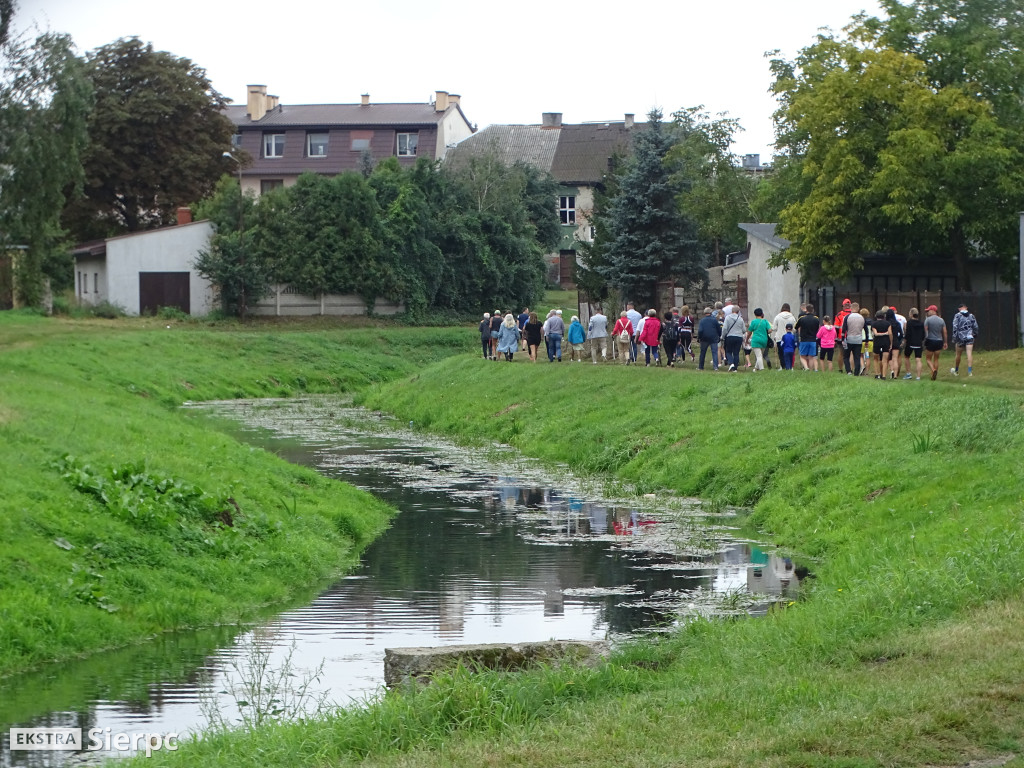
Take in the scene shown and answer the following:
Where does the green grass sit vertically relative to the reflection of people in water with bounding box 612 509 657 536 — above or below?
above

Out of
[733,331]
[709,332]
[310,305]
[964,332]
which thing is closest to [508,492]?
[733,331]

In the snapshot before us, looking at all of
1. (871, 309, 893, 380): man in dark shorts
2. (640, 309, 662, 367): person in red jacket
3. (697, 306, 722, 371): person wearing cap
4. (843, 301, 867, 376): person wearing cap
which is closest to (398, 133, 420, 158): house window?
(640, 309, 662, 367): person in red jacket

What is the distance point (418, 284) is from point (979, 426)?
45923 mm

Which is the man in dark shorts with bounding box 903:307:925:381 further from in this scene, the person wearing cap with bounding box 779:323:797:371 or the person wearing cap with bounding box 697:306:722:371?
the person wearing cap with bounding box 697:306:722:371

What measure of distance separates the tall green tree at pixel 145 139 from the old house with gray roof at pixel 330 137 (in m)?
14.6

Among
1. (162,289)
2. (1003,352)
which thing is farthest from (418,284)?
(1003,352)

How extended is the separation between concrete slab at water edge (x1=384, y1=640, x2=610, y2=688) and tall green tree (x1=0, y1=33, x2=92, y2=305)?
135ft

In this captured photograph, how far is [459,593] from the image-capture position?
1569cm

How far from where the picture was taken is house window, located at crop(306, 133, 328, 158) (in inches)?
3511

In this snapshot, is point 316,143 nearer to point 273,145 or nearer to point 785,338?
point 273,145

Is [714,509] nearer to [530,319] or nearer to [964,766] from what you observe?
[964,766]

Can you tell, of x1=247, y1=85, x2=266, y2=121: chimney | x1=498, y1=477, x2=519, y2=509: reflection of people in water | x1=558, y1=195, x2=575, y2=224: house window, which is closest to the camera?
x1=498, y1=477, x2=519, y2=509: reflection of people in water

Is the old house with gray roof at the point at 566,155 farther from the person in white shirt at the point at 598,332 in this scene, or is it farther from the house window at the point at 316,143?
the person in white shirt at the point at 598,332

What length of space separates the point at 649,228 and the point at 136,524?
1731 inches
